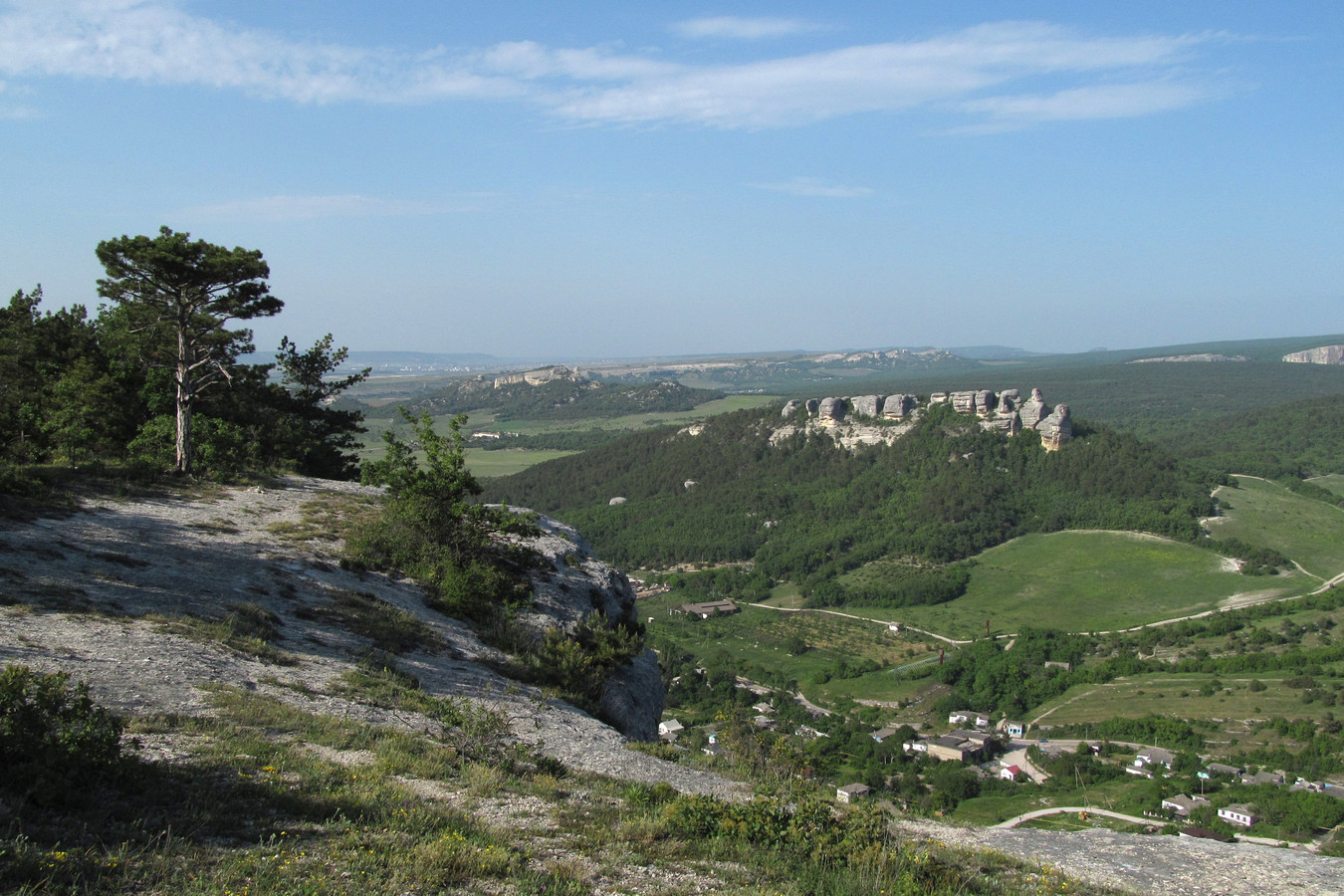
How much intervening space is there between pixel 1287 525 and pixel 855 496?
156ft

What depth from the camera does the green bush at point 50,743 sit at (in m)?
5.64

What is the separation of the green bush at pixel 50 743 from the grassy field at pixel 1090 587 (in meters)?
63.0

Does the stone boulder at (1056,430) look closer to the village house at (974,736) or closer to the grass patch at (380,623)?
the village house at (974,736)

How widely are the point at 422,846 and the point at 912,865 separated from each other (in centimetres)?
453

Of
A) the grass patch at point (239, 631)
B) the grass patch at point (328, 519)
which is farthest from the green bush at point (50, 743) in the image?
→ the grass patch at point (328, 519)

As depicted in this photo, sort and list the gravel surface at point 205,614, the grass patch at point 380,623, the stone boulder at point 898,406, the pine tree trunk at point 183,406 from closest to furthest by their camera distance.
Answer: the gravel surface at point 205,614 < the grass patch at point 380,623 < the pine tree trunk at point 183,406 < the stone boulder at point 898,406

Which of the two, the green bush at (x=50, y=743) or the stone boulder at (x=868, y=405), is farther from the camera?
the stone boulder at (x=868, y=405)

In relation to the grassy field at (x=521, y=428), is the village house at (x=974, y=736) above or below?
below

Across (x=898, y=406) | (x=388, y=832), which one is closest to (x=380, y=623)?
(x=388, y=832)

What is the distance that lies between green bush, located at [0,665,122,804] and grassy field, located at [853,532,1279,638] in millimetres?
63021

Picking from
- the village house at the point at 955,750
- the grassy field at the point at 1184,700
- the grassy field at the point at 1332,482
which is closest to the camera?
the village house at the point at 955,750

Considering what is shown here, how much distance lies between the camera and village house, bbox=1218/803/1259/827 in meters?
27.2

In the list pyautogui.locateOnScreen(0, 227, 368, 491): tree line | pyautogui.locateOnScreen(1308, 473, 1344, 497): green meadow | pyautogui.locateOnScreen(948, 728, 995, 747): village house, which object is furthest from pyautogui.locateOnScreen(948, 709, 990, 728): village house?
pyautogui.locateOnScreen(1308, 473, 1344, 497): green meadow

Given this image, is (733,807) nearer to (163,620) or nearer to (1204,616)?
(163,620)
